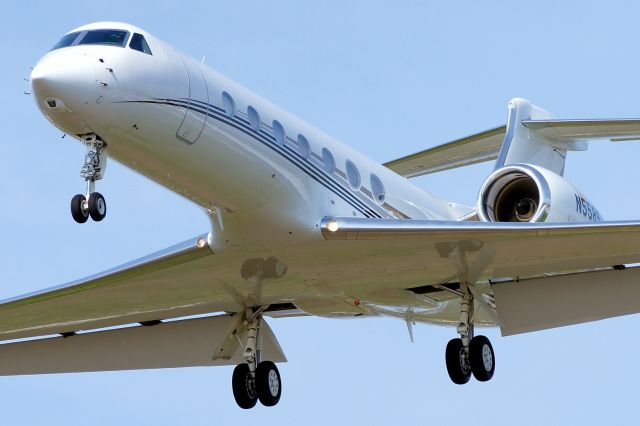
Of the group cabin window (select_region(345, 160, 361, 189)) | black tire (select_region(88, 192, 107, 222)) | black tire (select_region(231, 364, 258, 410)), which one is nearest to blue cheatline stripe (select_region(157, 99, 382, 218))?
cabin window (select_region(345, 160, 361, 189))

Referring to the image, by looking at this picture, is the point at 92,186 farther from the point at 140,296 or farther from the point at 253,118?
the point at 140,296

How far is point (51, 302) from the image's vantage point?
21.4 metres

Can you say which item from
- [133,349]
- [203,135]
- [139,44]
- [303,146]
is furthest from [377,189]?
[133,349]

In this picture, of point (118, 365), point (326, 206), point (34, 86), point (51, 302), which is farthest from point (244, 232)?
point (118, 365)

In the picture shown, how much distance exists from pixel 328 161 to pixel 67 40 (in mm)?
4069

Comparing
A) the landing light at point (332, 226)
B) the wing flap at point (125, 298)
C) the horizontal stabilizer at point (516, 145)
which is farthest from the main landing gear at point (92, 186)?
the horizontal stabilizer at point (516, 145)

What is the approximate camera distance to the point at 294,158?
1800cm

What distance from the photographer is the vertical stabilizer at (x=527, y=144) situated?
22.6 m

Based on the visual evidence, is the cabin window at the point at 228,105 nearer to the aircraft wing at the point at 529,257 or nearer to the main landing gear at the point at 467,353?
the aircraft wing at the point at 529,257

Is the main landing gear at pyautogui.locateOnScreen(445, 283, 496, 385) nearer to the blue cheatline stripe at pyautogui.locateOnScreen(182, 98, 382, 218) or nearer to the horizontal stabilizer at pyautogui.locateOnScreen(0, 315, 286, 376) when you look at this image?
the blue cheatline stripe at pyautogui.locateOnScreen(182, 98, 382, 218)

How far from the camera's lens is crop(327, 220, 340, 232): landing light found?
17.7 m

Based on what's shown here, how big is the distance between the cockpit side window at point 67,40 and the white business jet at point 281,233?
0.04 meters

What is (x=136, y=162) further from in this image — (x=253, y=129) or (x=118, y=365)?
(x=118, y=365)

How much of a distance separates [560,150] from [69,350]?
897 centimetres
